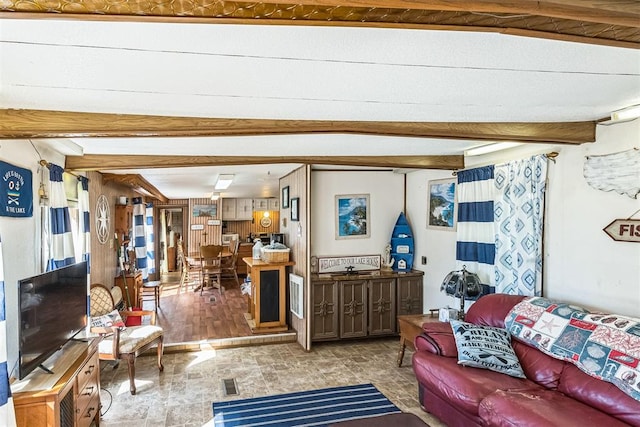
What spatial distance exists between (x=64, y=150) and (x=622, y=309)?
448 cm

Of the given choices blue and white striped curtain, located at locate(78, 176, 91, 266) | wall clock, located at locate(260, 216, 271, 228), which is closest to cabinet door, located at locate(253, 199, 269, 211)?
wall clock, located at locate(260, 216, 271, 228)

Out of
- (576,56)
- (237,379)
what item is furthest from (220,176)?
(576,56)

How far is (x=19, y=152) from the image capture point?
269 centimetres

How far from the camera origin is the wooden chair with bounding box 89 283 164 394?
3.57 metres

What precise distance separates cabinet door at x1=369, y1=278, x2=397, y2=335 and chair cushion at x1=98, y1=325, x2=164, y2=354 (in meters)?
2.58

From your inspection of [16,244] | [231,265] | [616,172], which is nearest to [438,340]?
[616,172]

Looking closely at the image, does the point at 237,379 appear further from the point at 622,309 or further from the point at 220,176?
the point at 622,309

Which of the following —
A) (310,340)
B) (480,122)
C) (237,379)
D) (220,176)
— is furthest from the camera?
(220,176)

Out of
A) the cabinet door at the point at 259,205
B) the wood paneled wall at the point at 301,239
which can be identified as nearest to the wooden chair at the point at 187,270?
the cabinet door at the point at 259,205

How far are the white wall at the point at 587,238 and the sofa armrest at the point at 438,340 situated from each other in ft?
2.99

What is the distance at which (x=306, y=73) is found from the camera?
1722mm

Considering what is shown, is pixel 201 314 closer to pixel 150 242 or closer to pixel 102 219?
pixel 102 219

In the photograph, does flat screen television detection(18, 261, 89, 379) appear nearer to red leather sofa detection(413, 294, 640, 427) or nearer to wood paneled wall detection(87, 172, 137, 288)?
wood paneled wall detection(87, 172, 137, 288)

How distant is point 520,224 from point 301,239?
2.57m
